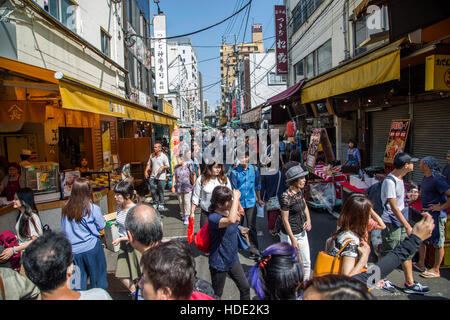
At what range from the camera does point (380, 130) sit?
9469 millimetres

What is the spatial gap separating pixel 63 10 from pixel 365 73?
8.63m

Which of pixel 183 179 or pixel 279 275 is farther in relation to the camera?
pixel 183 179

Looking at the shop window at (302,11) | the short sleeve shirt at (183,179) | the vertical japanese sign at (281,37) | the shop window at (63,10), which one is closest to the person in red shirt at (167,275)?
Result: the short sleeve shirt at (183,179)

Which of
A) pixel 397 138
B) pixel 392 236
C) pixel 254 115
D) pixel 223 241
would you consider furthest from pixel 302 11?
pixel 223 241

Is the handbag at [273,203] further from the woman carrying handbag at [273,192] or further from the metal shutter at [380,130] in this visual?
the metal shutter at [380,130]

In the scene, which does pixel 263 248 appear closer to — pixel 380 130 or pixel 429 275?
pixel 429 275

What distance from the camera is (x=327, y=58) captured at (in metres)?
13.2

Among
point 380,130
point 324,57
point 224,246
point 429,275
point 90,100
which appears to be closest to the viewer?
point 224,246

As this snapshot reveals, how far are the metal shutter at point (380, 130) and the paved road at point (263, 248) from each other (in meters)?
4.10

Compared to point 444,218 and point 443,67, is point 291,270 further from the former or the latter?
point 443,67

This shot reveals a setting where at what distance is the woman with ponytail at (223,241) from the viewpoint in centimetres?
283
